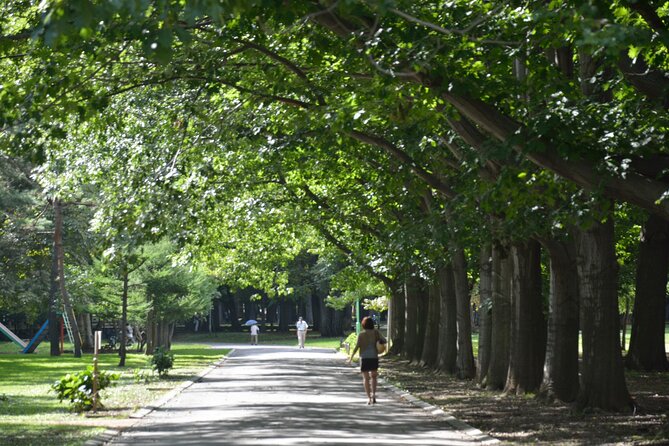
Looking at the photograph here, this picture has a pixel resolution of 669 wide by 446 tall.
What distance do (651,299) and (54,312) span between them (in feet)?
98.8

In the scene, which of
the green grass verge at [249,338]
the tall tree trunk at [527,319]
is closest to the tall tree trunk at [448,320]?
the tall tree trunk at [527,319]

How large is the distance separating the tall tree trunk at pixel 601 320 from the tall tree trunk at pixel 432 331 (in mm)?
17991

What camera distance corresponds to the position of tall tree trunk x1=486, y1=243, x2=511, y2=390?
79.9ft

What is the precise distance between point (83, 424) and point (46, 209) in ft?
131

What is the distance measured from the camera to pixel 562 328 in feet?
66.3

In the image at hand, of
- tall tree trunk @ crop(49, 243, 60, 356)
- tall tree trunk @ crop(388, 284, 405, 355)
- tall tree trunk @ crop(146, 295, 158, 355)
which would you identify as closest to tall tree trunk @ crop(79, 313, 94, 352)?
tall tree trunk @ crop(49, 243, 60, 356)

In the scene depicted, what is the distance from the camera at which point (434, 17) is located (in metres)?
15.0

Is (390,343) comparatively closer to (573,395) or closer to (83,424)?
(573,395)

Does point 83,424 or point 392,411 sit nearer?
point 83,424

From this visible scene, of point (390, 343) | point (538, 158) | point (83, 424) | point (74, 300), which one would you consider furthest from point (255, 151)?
point (74, 300)

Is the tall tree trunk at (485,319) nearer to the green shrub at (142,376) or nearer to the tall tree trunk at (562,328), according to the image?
the tall tree trunk at (562,328)

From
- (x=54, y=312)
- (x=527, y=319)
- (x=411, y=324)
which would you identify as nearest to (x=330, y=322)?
(x=54, y=312)

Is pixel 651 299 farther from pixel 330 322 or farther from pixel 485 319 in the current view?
pixel 330 322

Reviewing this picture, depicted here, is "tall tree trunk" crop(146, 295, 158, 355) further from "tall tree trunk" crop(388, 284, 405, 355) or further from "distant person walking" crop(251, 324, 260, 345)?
"distant person walking" crop(251, 324, 260, 345)
